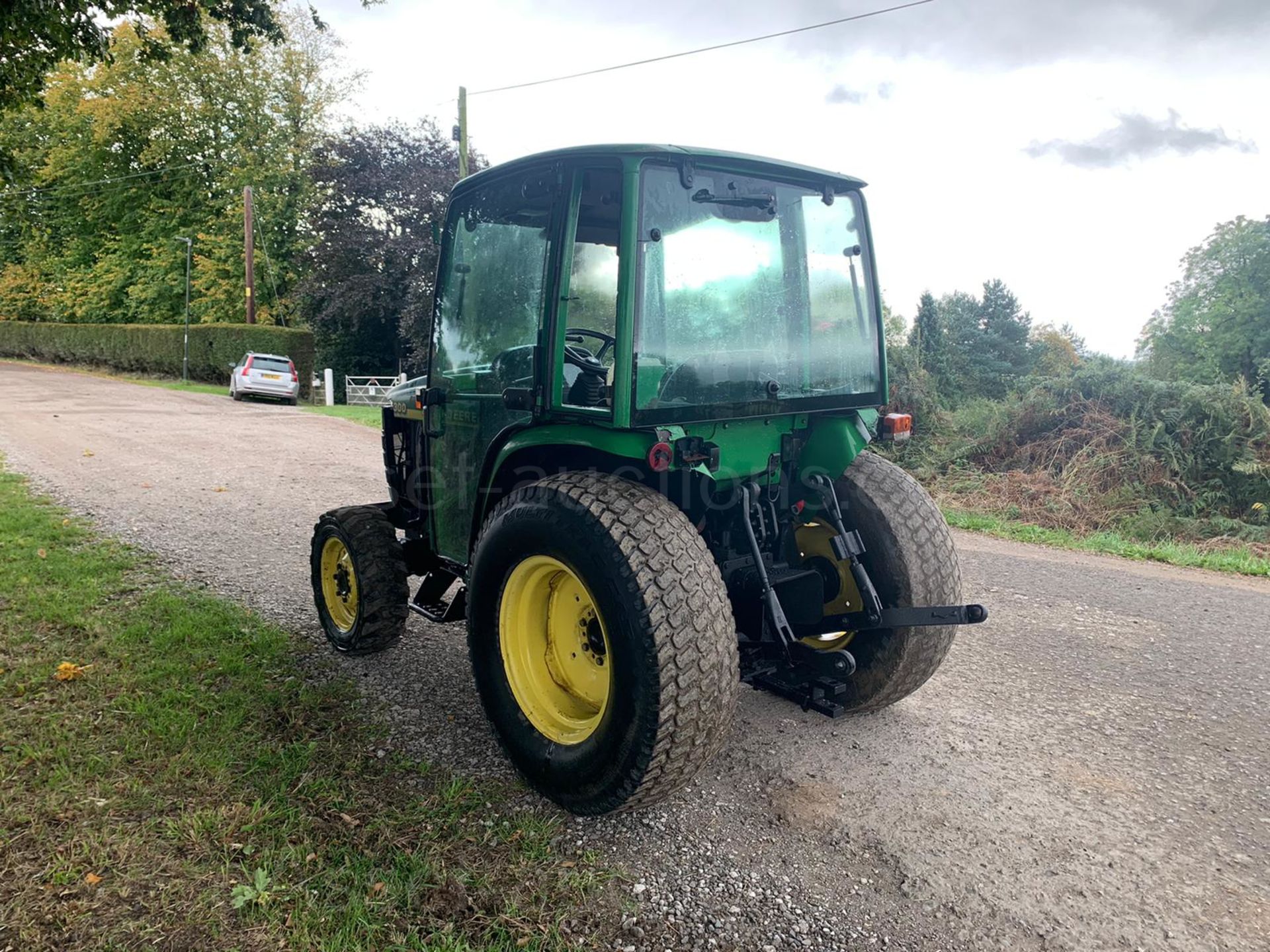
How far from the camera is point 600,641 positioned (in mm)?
2889

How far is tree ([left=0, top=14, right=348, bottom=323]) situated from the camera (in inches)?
1265

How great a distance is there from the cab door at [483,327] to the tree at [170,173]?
30.6m

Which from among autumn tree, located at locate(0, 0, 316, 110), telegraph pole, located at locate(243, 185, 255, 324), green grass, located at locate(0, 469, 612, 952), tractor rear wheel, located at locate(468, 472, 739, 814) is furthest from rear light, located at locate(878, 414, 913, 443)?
telegraph pole, located at locate(243, 185, 255, 324)

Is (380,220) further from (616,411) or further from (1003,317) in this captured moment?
(1003,317)

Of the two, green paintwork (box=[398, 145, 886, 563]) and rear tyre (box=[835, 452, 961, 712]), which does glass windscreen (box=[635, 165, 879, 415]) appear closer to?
green paintwork (box=[398, 145, 886, 563])

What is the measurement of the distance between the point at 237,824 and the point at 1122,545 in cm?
788

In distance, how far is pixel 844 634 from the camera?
11.5 feet

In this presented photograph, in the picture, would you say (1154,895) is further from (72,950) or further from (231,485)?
(231,485)

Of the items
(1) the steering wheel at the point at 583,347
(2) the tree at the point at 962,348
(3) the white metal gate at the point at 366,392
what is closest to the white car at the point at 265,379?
(3) the white metal gate at the point at 366,392

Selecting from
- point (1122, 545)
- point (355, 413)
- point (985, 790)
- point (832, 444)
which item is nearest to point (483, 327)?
point (832, 444)

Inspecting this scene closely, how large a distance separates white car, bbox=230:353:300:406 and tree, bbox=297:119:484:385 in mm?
3144

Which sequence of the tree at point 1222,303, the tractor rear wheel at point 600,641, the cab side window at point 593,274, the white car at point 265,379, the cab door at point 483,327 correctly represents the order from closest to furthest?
the tractor rear wheel at point 600,641, the cab side window at point 593,274, the cab door at point 483,327, the white car at point 265,379, the tree at point 1222,303

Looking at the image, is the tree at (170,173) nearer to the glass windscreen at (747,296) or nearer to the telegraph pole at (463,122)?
the telegraph pole at (463,122)

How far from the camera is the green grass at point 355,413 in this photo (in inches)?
664
